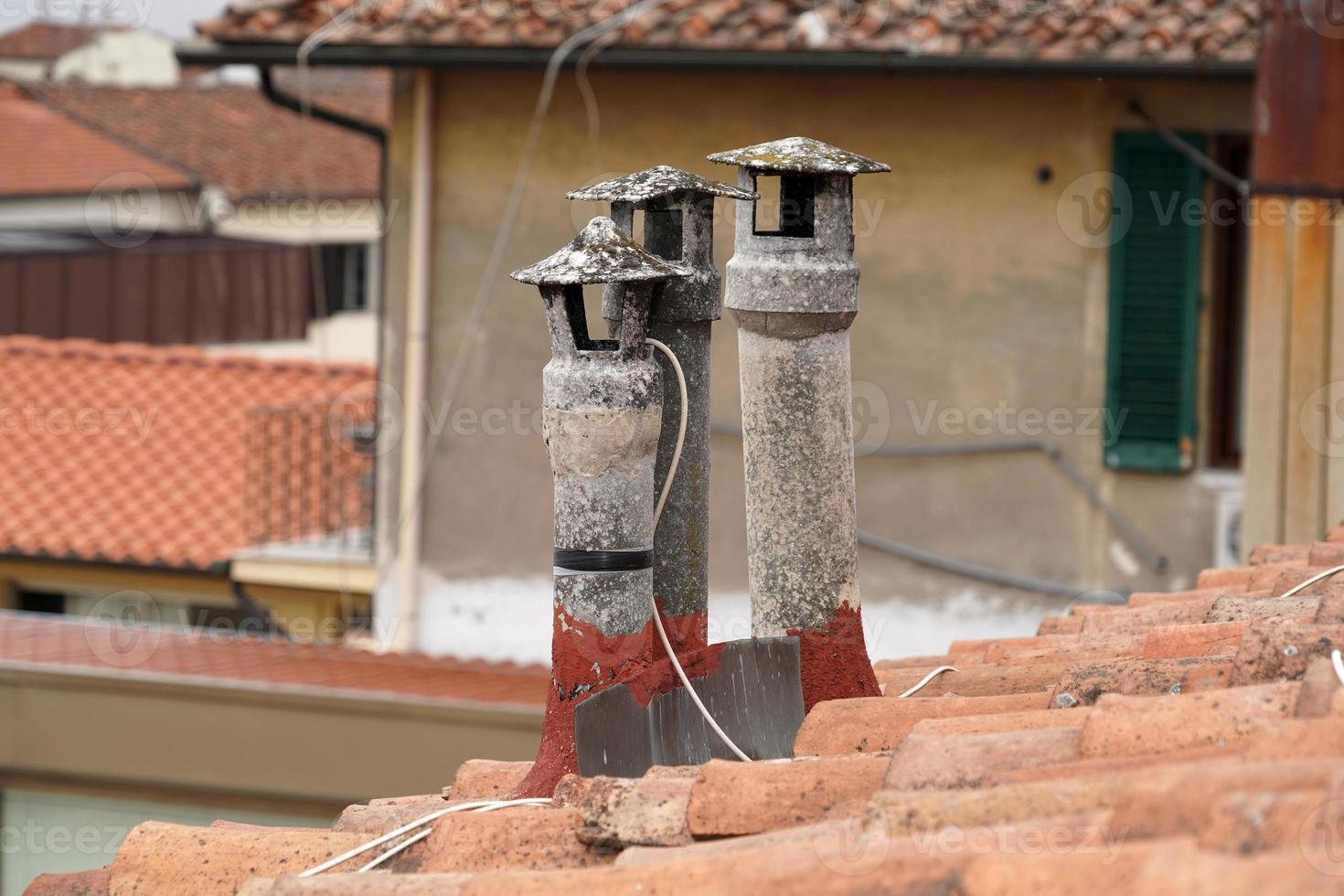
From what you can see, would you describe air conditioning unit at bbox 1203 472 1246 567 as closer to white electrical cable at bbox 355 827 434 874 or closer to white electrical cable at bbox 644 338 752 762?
white electrical cable at bbox 644 338 752 762

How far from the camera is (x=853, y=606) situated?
3.90 m

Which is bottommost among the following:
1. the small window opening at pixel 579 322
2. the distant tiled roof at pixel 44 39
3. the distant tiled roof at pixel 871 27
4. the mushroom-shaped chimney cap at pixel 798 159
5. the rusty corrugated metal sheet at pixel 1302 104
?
the small window opening at pixel 579 322

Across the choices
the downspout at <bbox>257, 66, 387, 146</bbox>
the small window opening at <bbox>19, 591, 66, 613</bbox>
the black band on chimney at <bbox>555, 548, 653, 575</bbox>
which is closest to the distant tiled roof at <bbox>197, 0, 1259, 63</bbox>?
the downspout at <bbox>257, 66, 387, 146</bbox>

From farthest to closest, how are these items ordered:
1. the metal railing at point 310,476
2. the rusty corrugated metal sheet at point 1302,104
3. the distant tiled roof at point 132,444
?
the distant tiled roof at point 132,444 < the metal railing at point 310,476 < the rusty corrugated metal sheet at point 1302,104

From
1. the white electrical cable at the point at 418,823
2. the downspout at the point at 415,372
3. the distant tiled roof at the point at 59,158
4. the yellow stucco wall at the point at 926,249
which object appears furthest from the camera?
the distant tiled roof at the point at 59,158

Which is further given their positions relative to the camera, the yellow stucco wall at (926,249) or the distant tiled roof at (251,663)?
the yellow stucco wall at (926,249)

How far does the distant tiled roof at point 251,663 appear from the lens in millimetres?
9906

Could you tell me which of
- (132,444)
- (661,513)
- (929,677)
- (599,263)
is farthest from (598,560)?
(132,444)

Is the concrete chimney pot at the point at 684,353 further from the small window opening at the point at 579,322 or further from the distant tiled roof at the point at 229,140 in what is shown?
the distant tiled roof at the point at 229,140

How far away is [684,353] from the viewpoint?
373 cm

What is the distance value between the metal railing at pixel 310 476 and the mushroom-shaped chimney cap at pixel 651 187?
8047mm

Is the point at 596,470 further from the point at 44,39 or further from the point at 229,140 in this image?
the point at 44,39

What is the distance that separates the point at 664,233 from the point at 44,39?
3415 cm

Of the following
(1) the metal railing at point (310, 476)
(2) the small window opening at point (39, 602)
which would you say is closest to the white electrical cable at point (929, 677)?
(1) the metal railing at point (310, 476)
